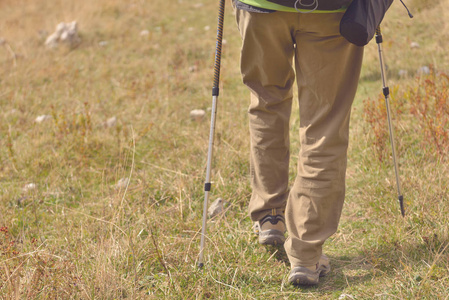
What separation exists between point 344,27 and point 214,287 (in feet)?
4.47

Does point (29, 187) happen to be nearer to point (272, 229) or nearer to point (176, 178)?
point (176, 178)

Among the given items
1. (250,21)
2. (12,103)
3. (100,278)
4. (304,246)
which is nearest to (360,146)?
(304,246)

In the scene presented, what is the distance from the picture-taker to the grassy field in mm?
2393

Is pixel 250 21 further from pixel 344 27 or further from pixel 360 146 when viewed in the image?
pixel 360 146

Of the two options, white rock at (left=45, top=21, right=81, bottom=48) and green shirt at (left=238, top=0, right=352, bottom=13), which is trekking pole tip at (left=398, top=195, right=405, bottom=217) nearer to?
green shirt at (left=238, top=0, right=352, bottom=13)

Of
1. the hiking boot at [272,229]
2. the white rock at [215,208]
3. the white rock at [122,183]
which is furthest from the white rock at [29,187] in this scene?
the hiking boot at [272,229]

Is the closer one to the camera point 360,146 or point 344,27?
point 344,27

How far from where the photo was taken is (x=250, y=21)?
2242 mm

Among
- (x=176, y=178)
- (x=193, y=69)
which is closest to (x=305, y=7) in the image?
(x=176, y=178)

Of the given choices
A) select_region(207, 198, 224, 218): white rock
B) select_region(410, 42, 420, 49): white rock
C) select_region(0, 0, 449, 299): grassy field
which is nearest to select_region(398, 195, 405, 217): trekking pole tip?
select_region(0, 0, 449, 299): grassy field

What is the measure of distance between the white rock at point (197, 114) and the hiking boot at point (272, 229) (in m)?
2.08

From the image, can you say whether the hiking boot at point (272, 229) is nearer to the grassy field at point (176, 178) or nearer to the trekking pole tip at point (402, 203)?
the grassy field at point (176, 178)

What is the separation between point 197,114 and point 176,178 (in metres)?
1.29

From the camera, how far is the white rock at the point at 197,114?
4.68 metres
